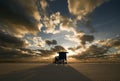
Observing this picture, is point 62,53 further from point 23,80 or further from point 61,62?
point 23,80

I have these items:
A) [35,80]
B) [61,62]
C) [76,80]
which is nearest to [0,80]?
[35,80]

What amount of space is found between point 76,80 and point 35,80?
3.06 meters

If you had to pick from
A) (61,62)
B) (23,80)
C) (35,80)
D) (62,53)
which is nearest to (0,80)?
(23,80)

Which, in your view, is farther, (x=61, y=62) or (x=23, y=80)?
(x=61, y=62)

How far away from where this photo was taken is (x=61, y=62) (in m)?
46.0

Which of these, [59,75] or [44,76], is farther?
[59,75]

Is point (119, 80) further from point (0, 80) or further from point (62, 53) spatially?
point (62, 53)

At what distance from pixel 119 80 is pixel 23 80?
7080 mm

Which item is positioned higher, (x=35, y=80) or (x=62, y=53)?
(x=62, y=53)

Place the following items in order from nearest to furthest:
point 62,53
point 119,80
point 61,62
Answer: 1. point 119,80
2. point 62,53
3. point 61,62

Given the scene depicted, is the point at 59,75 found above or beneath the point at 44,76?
above

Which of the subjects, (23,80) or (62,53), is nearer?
(23,80)

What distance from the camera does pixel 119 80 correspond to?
10.0m

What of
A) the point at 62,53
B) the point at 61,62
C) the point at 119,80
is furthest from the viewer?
the point at 61,62
